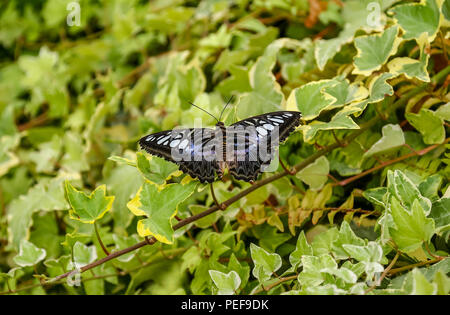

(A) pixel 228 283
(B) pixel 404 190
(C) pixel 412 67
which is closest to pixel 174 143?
(A) pixel 228 283

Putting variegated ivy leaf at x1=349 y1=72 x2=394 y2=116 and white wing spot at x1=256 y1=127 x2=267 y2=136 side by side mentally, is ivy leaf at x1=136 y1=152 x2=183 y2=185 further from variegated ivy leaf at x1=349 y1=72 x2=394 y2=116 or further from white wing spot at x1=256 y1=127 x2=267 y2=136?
variegated ivy leaf at x1=349 y1=72 x2=394 y2=116

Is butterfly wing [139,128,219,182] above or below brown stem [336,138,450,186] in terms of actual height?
above

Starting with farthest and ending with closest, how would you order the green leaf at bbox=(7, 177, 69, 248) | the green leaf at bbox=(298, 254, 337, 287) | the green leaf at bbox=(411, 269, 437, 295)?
the green leaf at bbox=(7, 177, 69, 248) < the green leaf at bbox=(298, 254, 337, 287) < the green leaf at bbox=(411, 269, 437, 295)

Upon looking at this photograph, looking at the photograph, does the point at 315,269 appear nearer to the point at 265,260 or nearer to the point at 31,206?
the point at 265,260

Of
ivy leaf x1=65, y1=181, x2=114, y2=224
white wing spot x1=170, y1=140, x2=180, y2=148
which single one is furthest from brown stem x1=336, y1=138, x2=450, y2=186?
ivy leaf x1=65, y1=181, x2=114, y2=224

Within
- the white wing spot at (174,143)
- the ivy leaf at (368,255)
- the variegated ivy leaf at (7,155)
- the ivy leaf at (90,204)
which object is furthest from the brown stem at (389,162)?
the variegated ivy leaf at (7,155)

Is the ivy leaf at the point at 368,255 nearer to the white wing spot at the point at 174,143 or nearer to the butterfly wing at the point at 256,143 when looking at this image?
the butterfly wing at the point at 256,143

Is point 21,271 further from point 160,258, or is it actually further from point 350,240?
point 350,240
